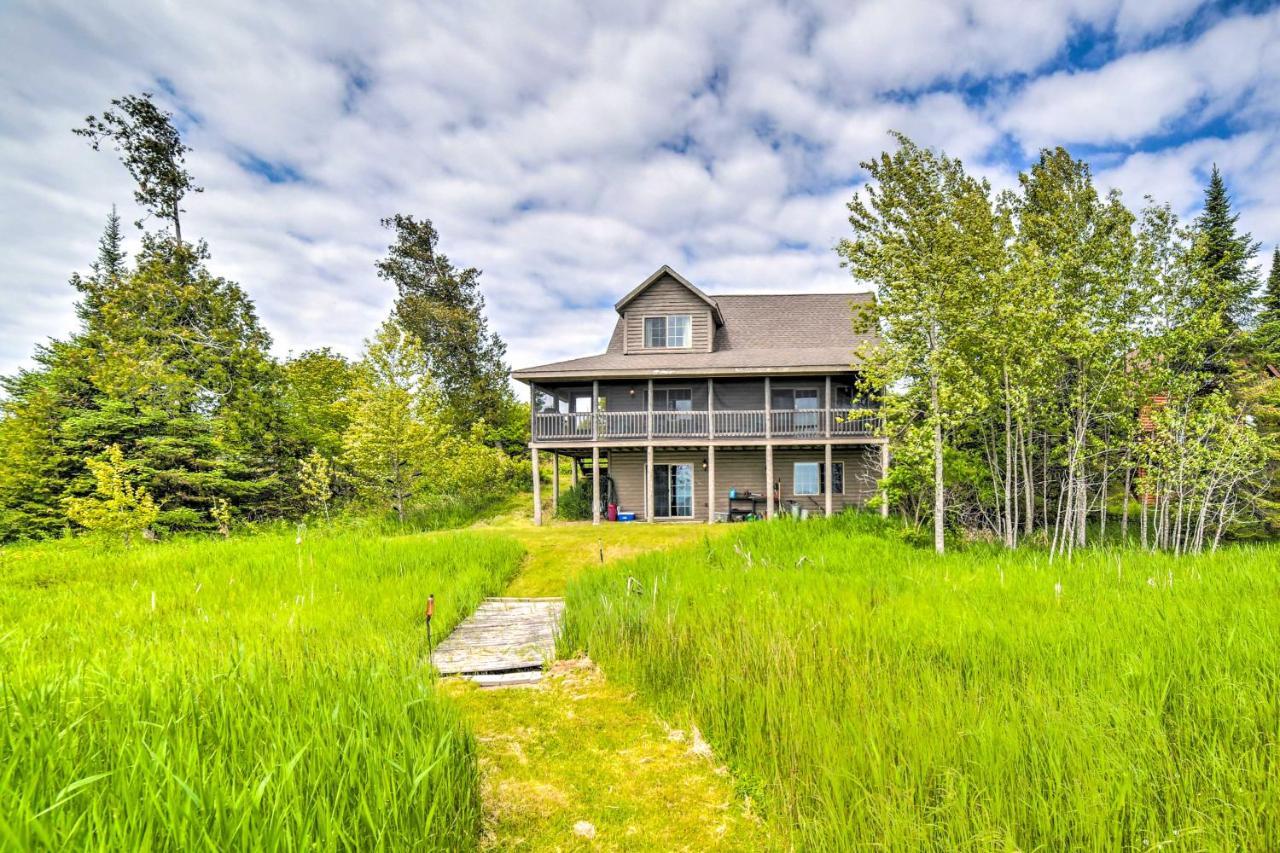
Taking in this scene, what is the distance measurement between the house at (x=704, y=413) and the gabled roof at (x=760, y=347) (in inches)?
2.5

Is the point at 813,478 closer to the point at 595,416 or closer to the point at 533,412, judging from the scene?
the point at 595,416

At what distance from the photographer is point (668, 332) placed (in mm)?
Answer: 18453

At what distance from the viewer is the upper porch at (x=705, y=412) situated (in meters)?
15.8

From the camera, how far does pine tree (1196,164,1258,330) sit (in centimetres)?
1507

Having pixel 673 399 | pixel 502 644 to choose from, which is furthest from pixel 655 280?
pixel 502 644

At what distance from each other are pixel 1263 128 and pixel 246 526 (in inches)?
1373

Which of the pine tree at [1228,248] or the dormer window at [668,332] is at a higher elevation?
the pine tree at [1228,248]

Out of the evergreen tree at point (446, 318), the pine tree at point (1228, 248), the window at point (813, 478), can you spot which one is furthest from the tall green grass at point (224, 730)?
the pine tree at point (1228, 248)

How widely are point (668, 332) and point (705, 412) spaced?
401 cm

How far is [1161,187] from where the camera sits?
10.0 m

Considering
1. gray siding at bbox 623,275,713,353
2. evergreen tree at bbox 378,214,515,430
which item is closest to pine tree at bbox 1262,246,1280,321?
gray siding at bbox 623,275,713,353

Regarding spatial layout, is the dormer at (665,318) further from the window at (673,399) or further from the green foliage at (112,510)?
the green foliage at (112,510)

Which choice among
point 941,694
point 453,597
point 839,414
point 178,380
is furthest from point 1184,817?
point 178,380

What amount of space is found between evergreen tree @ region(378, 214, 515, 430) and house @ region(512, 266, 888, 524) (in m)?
9.41
